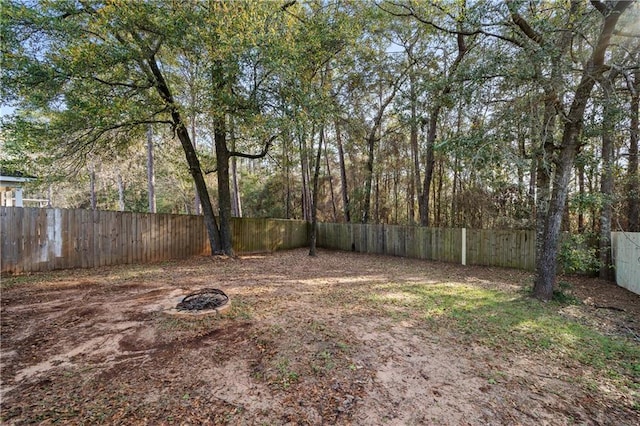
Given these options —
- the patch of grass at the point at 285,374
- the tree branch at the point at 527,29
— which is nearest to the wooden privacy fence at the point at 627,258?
the tree branch at the point at 527,29

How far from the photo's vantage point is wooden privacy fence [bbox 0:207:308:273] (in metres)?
5.33

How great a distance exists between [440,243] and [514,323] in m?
5.53

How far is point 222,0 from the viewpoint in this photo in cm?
517

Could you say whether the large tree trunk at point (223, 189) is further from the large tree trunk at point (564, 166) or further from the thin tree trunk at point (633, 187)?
the thin tree trunk at point (633, 187)

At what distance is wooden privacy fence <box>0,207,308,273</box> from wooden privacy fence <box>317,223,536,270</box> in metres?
4.68

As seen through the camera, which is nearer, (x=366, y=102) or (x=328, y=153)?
(x=366, y=102)

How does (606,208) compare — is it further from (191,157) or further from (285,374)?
(191,157)

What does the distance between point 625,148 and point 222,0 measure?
381 inches

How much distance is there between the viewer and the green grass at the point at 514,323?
2.89 metres

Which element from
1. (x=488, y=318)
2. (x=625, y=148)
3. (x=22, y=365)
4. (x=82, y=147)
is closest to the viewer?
(x=22, y=365)

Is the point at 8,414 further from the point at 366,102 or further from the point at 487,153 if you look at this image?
the point at 366,102

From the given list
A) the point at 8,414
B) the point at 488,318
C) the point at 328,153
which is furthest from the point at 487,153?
the point at 328,153

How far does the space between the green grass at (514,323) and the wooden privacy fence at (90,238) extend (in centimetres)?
582

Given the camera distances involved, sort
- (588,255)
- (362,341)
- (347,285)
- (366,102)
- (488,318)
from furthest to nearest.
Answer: (366,102) → (347,285) → (588,255) → (488,318) → (362,341)
